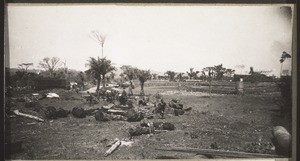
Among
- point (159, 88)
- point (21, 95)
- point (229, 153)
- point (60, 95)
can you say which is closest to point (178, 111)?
point (159, 88)

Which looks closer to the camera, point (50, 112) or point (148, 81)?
point (50, 112)

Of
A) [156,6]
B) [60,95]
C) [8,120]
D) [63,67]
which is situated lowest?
[8,120]

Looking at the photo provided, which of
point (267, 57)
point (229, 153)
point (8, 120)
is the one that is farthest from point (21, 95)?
point (267, 57)

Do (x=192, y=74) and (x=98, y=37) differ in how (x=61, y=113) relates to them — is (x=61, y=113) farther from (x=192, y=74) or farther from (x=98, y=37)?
(x=192, y=74)

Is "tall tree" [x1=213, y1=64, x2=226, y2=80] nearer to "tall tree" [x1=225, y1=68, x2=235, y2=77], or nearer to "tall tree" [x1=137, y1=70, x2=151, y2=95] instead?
"tall tree" [x1=225, y1=68, x2=235, y2=77]

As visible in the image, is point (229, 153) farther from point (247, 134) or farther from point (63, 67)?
point (63, 67)

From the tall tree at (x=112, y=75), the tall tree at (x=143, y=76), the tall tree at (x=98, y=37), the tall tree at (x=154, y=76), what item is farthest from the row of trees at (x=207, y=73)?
the tall tree at (x=98, y=37)

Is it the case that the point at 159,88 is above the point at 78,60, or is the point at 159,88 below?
below

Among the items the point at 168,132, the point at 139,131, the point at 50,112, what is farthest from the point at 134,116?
the point at 50,112
